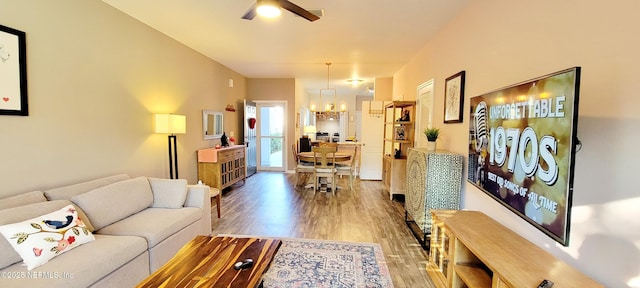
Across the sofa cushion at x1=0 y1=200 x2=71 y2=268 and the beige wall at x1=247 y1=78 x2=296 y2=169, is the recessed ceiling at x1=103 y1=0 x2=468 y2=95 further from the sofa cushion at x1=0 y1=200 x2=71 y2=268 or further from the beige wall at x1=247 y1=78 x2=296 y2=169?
the sofa cushion at x1=0 y1=200 x2=71 y2=268

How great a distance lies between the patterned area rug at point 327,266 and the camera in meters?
2.26

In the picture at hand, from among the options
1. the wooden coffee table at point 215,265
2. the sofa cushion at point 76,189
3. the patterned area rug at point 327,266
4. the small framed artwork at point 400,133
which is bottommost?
the patterned area rug at point 327,266

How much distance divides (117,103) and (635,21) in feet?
13.8

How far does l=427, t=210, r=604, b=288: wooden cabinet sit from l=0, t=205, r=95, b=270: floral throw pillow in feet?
9.06

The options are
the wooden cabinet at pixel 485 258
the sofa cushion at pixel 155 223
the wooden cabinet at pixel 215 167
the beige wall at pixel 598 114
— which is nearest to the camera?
the beige wall at pixel 598 114

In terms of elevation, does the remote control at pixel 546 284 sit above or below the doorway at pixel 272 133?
below

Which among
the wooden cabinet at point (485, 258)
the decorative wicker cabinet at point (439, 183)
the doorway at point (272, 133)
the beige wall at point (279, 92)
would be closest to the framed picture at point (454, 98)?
the decorative wicker cabinet at point (439, 183)

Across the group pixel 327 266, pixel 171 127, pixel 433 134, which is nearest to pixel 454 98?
pixel 433 134

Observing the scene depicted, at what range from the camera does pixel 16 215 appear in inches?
70.1

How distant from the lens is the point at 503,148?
1792 millimetres

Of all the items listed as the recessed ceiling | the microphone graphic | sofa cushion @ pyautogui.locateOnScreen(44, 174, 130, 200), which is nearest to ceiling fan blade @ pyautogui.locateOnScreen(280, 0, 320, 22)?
the recessed ceiling

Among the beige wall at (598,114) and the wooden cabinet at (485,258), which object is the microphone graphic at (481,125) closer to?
the beige wall at (598,114)

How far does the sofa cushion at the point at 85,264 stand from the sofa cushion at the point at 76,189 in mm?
554

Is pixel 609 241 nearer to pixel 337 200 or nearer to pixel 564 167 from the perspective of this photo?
pixel 564 167
